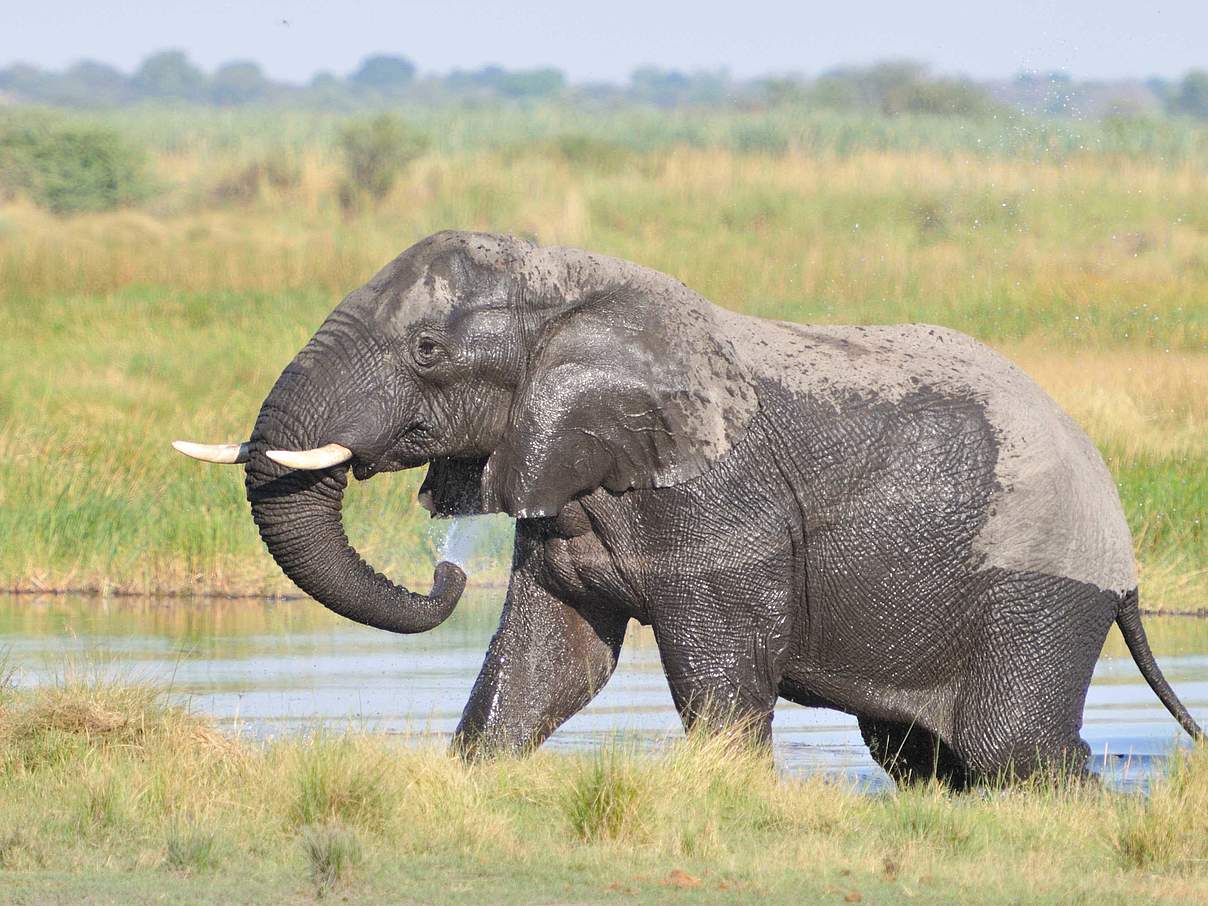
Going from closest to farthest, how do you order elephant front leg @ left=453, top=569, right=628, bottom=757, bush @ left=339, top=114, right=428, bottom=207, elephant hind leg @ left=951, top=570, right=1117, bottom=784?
elephant hind leg @ left=951, top=570, right=1117, bottom=784 < elephant front leg @ left=453, top=569, right=628, bottom=757 < bush @ left=339, top=114, right=428, bottom=207

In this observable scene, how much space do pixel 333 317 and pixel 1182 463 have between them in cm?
986

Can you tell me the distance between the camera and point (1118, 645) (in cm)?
1483

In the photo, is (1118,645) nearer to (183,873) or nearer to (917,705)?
(917,705)

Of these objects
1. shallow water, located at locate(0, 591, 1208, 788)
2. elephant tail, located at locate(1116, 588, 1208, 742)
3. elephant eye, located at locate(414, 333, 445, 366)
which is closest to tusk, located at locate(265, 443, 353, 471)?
elephant eye, located at locate(414, 333, 445, 366)

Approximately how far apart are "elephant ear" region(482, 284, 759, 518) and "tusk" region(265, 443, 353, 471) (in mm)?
568

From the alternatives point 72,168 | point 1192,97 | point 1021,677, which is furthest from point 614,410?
point 1192,97

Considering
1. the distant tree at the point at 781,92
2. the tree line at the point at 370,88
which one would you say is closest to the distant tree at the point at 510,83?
the tree line at the point at 370,88

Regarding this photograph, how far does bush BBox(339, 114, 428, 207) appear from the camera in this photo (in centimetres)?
3488

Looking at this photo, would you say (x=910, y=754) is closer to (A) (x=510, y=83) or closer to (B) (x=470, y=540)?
(B) (x=470, y=540)

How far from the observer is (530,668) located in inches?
350

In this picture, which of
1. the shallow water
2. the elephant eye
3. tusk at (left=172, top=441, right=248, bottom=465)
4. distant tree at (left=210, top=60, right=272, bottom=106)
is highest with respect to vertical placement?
distant tree at (left=210, top=60, right=272, bottom=106)

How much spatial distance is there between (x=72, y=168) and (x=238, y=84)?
130m

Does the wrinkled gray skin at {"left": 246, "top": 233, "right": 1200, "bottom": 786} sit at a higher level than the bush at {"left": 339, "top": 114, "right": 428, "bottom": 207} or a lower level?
lower

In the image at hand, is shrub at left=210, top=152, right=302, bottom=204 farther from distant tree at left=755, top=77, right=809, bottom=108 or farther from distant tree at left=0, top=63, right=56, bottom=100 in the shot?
distant tree at left=0, top=63, right=56, bottom=100
